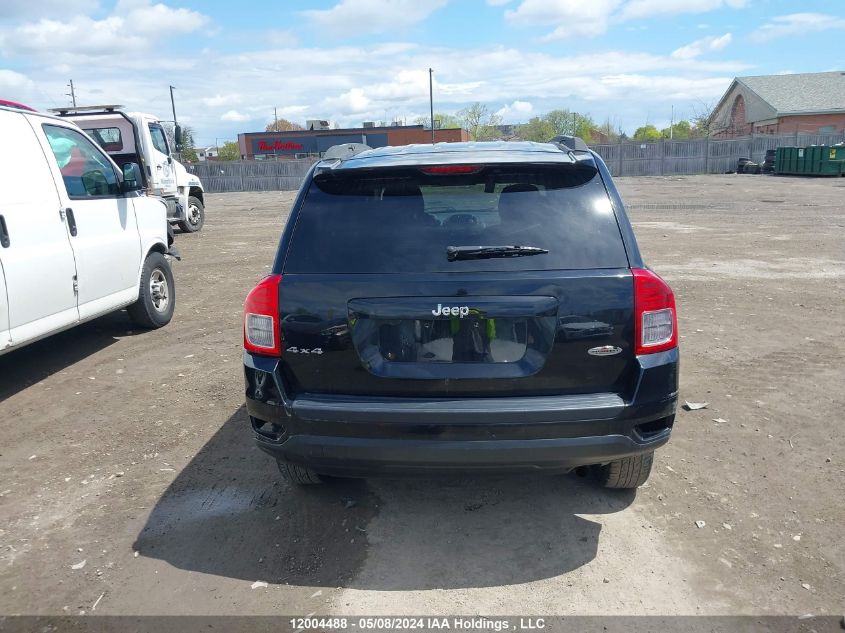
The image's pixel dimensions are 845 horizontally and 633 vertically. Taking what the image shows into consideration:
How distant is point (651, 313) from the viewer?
2924 millimetres

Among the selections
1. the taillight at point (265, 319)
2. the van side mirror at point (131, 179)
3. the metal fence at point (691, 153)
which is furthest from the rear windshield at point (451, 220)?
the metal fence at point (691, 153)

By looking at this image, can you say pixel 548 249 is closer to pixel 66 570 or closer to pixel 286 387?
pixel 286 387

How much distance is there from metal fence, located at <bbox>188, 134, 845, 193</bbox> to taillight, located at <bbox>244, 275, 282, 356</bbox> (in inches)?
1616

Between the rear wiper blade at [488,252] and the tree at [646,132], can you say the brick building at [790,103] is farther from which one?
the rear wiper blade at [488,252]

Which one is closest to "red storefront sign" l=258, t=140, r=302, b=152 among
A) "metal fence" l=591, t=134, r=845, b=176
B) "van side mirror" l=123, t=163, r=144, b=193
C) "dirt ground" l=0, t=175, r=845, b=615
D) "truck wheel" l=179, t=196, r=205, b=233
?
"metal fence" l=591, t=134, r=845, b=176

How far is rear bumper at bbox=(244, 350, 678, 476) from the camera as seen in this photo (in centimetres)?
284

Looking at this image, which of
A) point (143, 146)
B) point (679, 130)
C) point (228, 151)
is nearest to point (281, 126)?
point (228, 151)

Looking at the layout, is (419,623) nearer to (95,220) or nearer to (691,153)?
(95,220)

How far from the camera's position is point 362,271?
2.96 metres

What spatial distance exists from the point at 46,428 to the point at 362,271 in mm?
3275

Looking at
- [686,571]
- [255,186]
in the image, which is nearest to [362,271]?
[686,571]

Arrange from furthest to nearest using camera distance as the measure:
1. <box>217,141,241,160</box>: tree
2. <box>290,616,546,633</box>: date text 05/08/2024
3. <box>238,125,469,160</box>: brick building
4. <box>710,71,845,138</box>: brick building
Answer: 1. <box>217,141,241,160</box>: tree
2. <box>238,125,469,160</box>: brick building
3. <box>710,71,845,138</box>: brick building
4. <box>290,616,546,633</box>: date text 05/08/2024

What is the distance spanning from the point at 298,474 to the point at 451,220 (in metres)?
1.62

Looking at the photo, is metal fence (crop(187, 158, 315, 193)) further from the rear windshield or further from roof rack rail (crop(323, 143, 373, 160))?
the rear windshield
